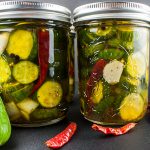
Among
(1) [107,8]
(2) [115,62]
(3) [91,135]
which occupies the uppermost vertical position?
(1) [107,8]

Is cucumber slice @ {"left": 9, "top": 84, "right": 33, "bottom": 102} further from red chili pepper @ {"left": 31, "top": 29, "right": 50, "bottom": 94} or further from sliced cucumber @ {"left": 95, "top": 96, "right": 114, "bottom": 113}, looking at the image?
sliced cucumber @ {"left": 95, "top": 96, "right": 114, "bottom": 113}

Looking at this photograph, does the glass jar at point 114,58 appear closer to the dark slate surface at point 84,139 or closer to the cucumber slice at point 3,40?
the dark slate surface at point 84,139

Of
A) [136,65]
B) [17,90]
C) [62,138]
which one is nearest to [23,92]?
[17,90]

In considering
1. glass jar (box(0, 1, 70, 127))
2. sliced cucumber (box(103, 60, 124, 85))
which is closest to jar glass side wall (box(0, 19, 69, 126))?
glass jar (box(0, 1, 70, 127))

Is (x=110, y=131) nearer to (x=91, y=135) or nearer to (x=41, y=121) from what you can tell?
(x=91, y=135)

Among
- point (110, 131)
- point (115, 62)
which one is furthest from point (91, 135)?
point (115, 62)

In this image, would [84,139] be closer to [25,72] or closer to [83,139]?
[83,139]

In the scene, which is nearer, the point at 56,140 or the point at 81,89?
the point at 56,140

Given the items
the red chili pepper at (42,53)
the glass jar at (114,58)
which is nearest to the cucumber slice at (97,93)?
the glass jar at (114,58)
